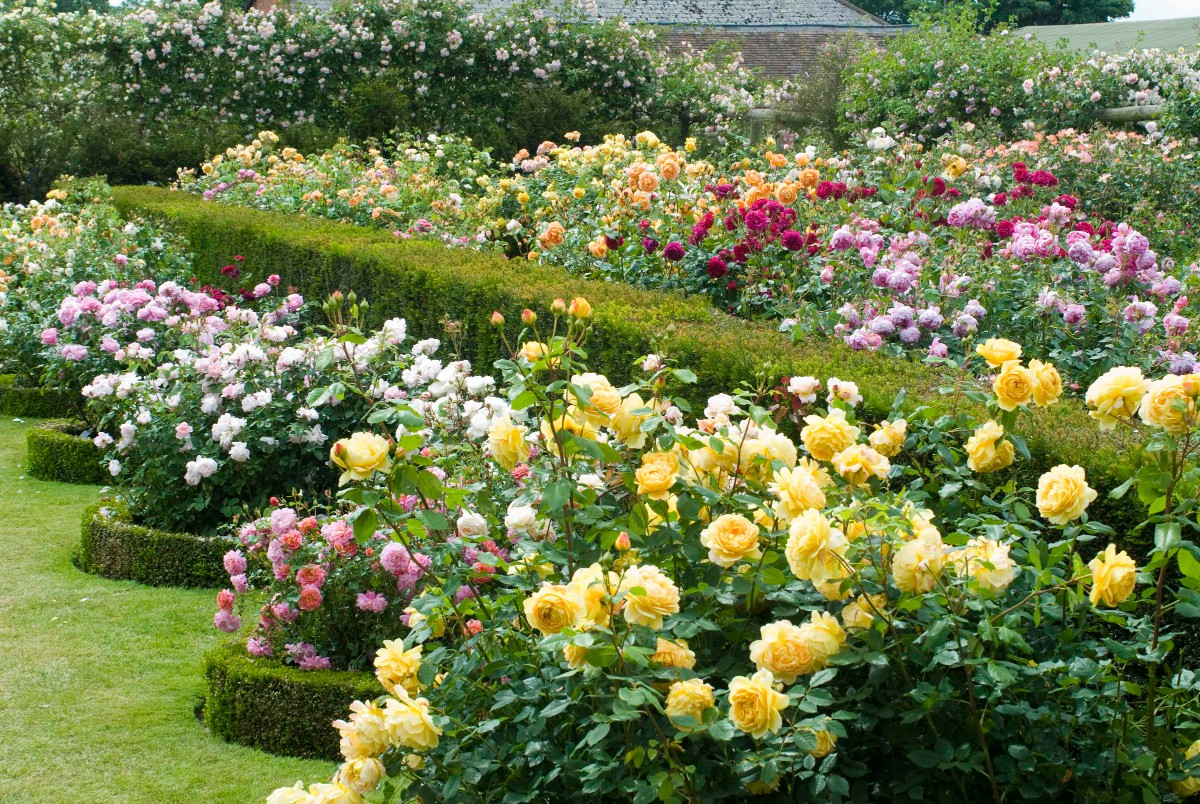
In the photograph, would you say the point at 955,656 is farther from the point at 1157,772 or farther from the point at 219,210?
the point at 219,210

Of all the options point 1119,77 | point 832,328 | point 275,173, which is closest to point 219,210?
point 275,173

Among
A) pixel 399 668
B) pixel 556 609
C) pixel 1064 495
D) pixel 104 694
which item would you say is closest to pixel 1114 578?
pixel 1064 495

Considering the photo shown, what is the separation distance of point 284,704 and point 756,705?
2162 mm

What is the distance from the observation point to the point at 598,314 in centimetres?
477

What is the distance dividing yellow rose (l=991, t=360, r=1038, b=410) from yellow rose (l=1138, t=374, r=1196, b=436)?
0.24m

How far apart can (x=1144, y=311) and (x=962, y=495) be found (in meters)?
2.64

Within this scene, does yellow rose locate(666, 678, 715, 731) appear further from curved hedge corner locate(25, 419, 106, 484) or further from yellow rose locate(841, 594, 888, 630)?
curved hedge corner locate(25, 419, 106, 484)

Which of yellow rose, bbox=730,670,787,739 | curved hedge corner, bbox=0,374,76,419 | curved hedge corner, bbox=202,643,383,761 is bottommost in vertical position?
curved hedge corner, bbox=0,374,76,419

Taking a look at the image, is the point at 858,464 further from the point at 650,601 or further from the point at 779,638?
the point at 650,601

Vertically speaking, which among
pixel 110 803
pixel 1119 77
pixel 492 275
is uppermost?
pixel 1119 77

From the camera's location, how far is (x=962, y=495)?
2.47 metres

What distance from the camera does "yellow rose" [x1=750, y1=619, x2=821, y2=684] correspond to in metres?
1.89

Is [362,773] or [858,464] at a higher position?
[858,464]

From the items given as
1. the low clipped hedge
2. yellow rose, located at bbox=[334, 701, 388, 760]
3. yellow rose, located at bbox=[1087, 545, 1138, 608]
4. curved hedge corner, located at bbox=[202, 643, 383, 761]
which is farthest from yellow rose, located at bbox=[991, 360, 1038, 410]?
curved hedge corner, located at bbox=[202, 643, 383, 761]
